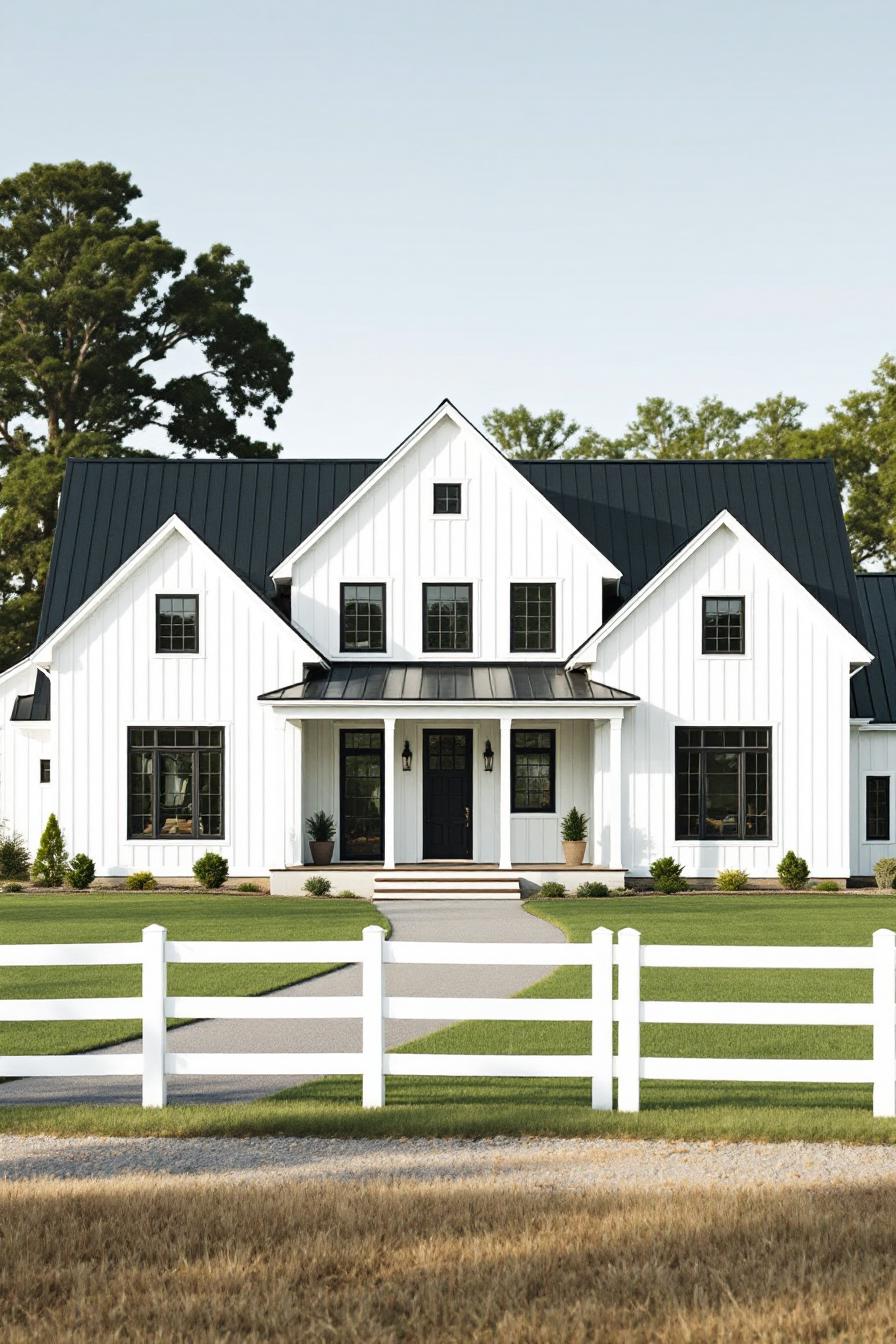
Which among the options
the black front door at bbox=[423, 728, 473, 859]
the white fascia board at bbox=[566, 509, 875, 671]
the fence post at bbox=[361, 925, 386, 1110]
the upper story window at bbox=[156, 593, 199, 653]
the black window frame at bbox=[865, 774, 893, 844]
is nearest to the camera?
the fence post at bbox=[361, 925, 386, 1110]

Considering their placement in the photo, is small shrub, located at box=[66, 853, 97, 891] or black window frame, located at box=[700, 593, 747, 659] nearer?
small shrub, located at box=[66, 853, 97, 891]

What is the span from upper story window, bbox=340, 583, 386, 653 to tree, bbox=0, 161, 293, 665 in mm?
17319

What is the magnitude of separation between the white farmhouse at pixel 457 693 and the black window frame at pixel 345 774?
0.20 ft

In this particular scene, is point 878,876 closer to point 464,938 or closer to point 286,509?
point 464,938

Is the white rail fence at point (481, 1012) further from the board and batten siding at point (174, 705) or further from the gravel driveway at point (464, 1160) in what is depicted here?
the board and batten siding at point (174, 705)

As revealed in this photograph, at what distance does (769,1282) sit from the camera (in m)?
5.94

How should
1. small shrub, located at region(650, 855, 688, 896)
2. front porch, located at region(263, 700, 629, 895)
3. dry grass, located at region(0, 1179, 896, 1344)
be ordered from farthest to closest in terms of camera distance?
front porch, located at region(263, 700, 629, 895) → small shrub, located at region(650, 855, 688, 896) → dry grass, located at region(0, 1179, 896, 1344)

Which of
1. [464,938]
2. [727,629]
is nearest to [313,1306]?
[464,938]

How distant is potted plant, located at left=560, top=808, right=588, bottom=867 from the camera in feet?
97.2

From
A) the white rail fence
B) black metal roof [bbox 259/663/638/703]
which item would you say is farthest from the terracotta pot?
the white rail fence

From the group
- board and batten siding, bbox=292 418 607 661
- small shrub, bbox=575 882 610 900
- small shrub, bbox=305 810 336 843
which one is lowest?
small shrub, bbox=575 882 610 900

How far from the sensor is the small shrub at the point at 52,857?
30.3 m

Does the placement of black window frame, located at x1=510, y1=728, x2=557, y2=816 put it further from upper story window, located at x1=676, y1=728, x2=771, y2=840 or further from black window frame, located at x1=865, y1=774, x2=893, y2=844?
black window frame, located at x1=865, y1=774, x2=893, y2=844

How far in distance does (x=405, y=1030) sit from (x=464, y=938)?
775cm
